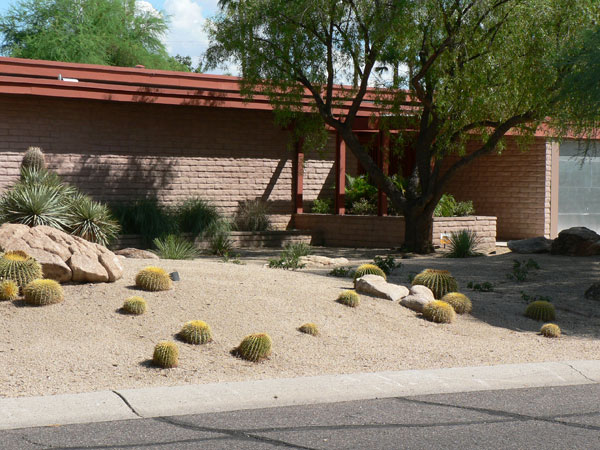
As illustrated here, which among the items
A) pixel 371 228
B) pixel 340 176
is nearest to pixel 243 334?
pixel 371 228

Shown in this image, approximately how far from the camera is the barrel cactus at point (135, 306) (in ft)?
27.7

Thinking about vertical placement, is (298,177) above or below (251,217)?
above

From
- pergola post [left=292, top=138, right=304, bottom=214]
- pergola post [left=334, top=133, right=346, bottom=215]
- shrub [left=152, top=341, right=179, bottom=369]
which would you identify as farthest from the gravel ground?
pergola post [left=292, top=138, right=304, bottom=214]

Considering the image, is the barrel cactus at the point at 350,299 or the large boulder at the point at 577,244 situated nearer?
the barrel cactus at the point at 350,299

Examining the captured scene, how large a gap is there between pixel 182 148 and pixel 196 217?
209 centimetres

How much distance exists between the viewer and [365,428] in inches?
231

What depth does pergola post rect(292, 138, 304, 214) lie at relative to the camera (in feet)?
70.4

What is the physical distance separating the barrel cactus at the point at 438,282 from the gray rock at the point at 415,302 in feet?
2.46

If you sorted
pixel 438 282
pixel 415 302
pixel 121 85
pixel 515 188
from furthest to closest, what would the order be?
pixel 515 188, pixel 121 85, pixel 438 282, pixel 415 302

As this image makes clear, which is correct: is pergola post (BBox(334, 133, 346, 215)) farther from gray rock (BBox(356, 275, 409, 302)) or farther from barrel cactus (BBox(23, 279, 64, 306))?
barrel cactus (BBox(23, 279, 64, 306))

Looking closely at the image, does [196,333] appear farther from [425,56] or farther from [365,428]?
[425,56]

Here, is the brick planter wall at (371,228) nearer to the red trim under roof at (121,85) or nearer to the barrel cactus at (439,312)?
the red trim under roof at (121,85)

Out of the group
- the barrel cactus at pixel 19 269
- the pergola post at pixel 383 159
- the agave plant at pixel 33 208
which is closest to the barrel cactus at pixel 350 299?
the barrel cactus at pixel 19 269

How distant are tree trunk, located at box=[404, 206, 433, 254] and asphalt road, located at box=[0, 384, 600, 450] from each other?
11.6 m
